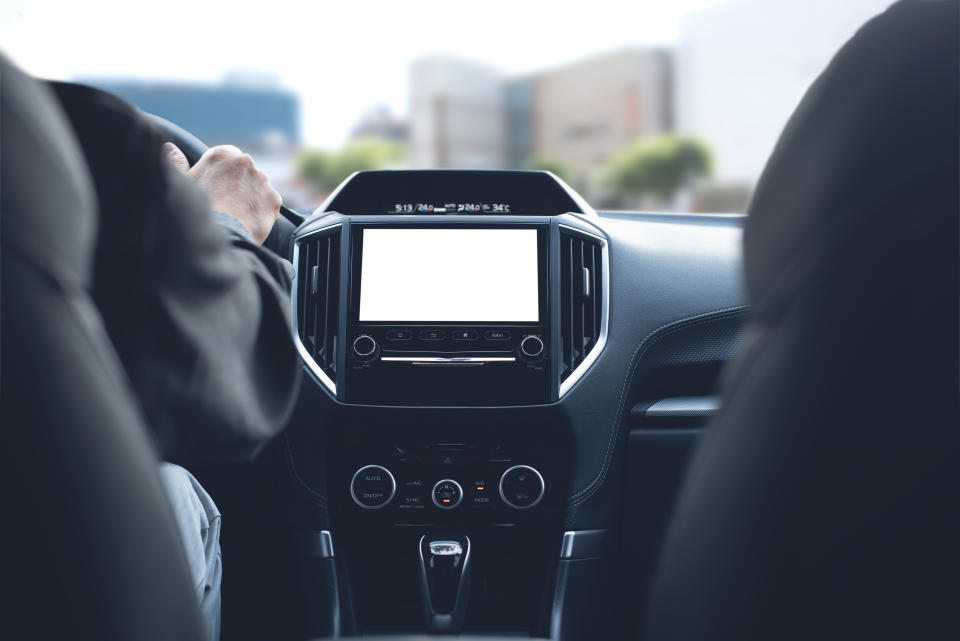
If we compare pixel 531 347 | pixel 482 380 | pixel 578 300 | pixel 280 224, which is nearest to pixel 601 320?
pixel 578 300

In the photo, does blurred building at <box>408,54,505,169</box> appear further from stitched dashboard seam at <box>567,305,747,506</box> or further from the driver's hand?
the driver's hand

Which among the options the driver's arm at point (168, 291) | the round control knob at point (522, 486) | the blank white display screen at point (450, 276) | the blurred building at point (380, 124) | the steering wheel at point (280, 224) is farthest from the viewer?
the blurred building at point (380, 124)

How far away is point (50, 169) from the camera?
0.82 meters

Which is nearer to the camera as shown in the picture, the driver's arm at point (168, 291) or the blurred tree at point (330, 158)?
the driver's arm at point (168, 291)

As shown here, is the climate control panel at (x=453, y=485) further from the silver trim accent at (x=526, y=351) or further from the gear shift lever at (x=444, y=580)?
the silver trim accent at (x=526, y=351)

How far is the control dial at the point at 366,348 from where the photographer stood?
7.89 ft

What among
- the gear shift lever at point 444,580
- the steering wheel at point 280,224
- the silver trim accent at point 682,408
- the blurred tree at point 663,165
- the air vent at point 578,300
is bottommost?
the gear shift lever at point 444,580

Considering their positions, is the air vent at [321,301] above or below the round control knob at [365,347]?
above

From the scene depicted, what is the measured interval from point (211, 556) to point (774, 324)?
1504 mm

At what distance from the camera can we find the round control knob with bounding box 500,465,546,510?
249 centimetres

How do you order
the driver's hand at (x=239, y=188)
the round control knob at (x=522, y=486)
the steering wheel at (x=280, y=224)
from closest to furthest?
the driver's hand at (x=239, y=188) < the steering wheel at (x=280, y=224) < the round control knob at (x=522, y=486)

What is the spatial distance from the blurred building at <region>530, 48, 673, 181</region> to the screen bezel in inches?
1373

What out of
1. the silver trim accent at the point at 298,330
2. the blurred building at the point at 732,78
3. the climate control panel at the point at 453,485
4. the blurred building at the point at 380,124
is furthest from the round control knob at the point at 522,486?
the blurred building at the point at 380,124

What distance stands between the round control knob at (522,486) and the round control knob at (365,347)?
1.67 ft
